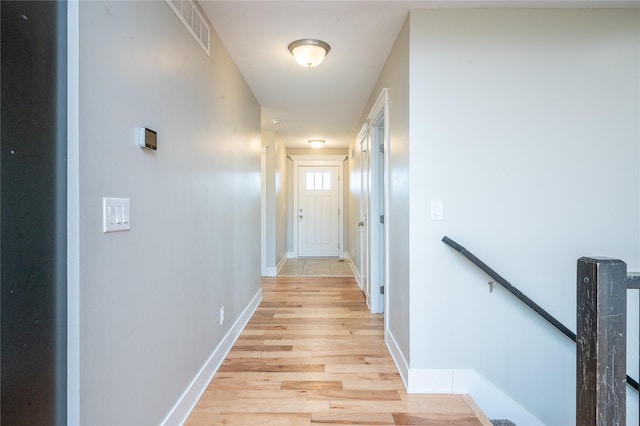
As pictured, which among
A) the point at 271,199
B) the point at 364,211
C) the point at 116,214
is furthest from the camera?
the point at 271,199

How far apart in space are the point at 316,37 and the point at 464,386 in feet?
8.51

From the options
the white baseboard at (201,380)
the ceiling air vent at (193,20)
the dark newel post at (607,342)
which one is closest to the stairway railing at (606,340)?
the dark newel post at (607,342)

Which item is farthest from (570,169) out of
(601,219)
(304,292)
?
(304,292)

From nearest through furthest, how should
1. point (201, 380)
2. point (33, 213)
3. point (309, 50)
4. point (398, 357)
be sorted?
point (33, 213) → point (201, 380) → point (398, 357) → point (309, 50)

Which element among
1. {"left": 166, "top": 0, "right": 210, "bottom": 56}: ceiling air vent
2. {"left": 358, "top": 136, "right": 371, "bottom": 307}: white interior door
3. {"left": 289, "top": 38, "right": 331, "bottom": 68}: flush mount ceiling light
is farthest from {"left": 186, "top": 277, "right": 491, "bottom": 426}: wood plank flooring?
{"left": 289, "top": 38, "right": 331, "bottom": 68}: flush mount ceiling light

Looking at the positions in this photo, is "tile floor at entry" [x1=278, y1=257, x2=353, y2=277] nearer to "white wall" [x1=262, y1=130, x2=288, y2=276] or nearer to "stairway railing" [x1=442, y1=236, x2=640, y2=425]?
"white wall" [x1=262, y1=130, x2=288, y2=276]

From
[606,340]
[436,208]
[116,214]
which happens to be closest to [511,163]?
[436,208]

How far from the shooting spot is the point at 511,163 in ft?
6.89

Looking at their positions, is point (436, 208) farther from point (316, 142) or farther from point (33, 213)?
point (316, 142)

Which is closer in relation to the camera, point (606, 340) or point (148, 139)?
point (606, 340)

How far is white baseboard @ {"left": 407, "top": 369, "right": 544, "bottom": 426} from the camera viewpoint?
2.09m

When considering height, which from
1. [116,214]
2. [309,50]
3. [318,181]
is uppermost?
[309,50]

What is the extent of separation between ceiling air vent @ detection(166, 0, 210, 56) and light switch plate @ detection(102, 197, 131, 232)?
1047mm

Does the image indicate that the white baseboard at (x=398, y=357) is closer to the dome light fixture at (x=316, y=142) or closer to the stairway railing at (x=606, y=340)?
the stairway railing at (x=606, y=340)
